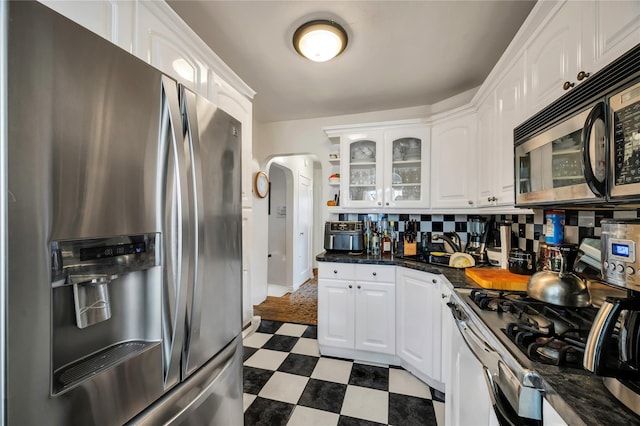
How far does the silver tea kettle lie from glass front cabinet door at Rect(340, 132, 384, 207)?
5.42ft

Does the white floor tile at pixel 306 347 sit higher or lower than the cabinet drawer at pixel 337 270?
lower

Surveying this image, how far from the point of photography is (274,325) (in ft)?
9.67

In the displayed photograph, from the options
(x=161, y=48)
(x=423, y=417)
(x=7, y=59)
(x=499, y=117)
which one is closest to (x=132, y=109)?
(x=7, y=59)

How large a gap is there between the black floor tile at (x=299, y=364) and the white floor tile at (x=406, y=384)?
2.06 feet

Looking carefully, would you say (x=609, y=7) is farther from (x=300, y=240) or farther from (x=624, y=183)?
(x=300, y=240)

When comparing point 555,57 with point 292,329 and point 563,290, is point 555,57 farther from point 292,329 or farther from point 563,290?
point 292,329

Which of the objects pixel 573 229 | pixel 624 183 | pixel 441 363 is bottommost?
pixel 441 363

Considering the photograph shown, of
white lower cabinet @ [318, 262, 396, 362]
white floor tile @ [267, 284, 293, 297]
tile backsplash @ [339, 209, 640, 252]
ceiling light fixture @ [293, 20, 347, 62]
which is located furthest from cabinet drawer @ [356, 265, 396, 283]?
white floor tile @ [267, 284, 293, 297]

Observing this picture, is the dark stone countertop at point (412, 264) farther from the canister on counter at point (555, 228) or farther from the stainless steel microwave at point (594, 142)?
the stainless steel microwave at point (594, 142)

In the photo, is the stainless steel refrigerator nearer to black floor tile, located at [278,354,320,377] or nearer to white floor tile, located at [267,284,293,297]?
black floor tile, located at [278,354,320,377]

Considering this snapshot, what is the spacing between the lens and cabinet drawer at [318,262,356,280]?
7.36 feet

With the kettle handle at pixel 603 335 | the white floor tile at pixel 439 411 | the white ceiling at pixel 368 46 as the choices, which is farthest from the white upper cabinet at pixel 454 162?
the kettle handle at pixel 603 335

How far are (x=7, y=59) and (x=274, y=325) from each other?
290cm

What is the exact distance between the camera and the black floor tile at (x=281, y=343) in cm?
245
